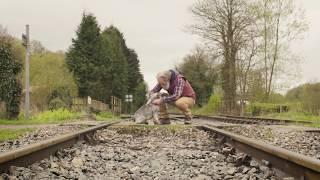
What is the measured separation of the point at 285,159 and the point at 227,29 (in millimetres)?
35577

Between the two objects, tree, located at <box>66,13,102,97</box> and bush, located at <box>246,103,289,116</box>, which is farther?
tree, located at <box>66,13,102,97</box>

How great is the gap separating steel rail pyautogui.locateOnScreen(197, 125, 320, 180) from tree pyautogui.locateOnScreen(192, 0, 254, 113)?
32.2 metres

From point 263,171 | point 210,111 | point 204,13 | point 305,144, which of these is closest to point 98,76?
point 210,111

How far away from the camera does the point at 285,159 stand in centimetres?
386

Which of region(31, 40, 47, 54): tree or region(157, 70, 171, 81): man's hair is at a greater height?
region(31, 40, 47, 54): tree

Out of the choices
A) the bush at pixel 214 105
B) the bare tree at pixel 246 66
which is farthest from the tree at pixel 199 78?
the bare tree at pixel 246 66

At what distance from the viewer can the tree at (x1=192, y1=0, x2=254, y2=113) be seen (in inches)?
1491

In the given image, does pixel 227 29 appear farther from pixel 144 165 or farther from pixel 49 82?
pixel 144 165

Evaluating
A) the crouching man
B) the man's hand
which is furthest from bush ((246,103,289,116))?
the man's hand

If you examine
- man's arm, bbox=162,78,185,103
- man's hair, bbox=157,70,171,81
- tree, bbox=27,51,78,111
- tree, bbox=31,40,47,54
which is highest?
tree, bbox=31,40,47,54

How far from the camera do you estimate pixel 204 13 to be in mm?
39500

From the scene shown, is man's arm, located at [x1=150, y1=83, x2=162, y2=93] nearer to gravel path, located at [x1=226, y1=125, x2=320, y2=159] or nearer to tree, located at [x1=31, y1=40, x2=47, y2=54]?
gravel path, located at [x1=226, y1=125, x2=320, y2=159]

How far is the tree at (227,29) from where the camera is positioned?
3788 centimetres

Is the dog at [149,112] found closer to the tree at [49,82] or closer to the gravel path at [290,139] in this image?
the gravel path at [290,139]
